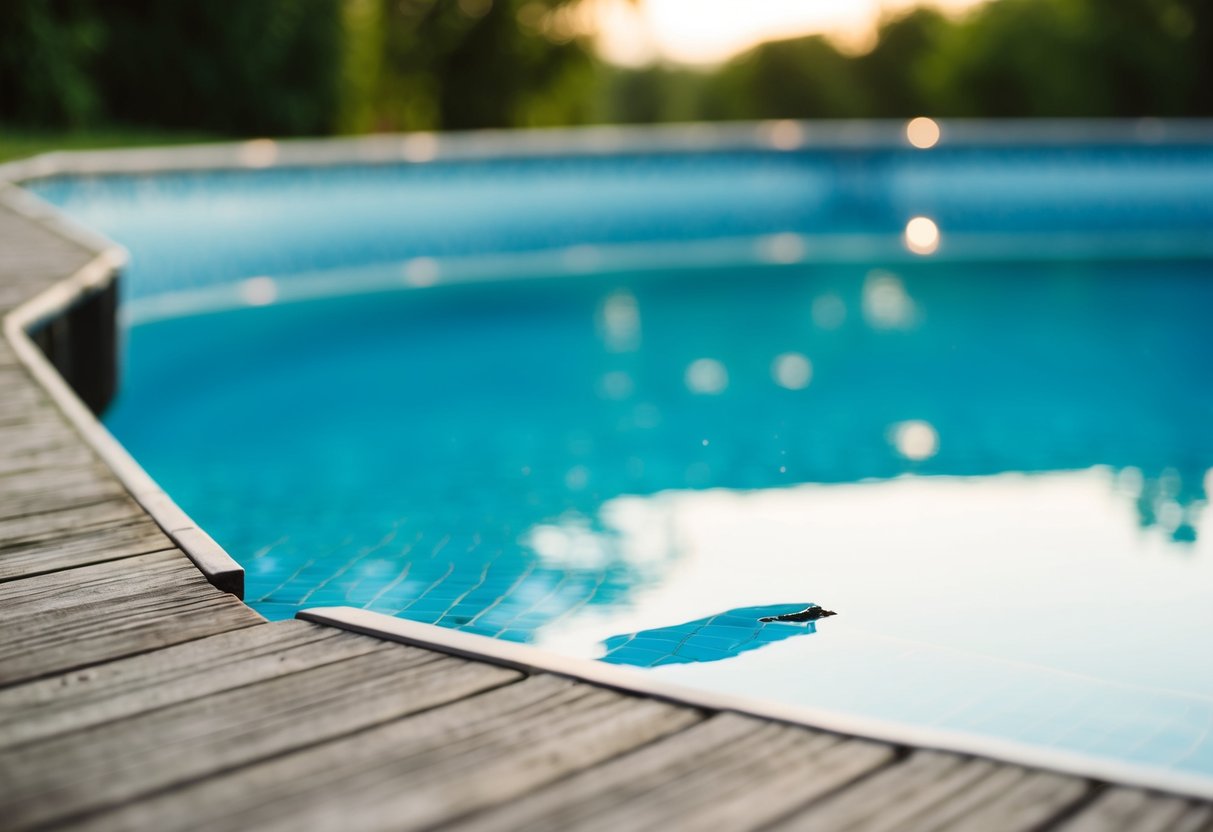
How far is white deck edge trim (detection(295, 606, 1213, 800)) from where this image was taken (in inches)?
67.4

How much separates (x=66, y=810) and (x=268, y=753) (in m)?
0.26

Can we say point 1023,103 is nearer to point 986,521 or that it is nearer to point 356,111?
point 356,111

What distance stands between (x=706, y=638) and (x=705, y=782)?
1.66m

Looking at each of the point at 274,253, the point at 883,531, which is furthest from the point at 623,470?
the point at 274,253

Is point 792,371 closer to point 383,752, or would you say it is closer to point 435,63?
point 383,752

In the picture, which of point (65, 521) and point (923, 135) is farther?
point (923, 135)

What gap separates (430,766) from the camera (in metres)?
1.73

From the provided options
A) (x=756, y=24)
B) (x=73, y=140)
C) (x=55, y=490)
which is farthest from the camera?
(x=756, y=24)

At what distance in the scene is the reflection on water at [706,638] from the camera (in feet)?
10.6

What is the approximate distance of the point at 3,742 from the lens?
1.79 m

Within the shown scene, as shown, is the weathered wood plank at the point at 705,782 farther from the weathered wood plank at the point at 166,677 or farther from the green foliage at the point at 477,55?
the green foliage at the point at 477,55

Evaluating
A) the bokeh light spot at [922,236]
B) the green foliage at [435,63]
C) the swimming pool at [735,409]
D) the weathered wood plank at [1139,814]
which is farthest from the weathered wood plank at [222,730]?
the green foliage at [435,63]

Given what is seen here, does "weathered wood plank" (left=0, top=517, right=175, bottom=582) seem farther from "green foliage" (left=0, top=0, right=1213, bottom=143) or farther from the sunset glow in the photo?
the sunset glow

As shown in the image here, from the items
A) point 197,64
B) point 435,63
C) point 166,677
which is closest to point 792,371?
point 166,677
